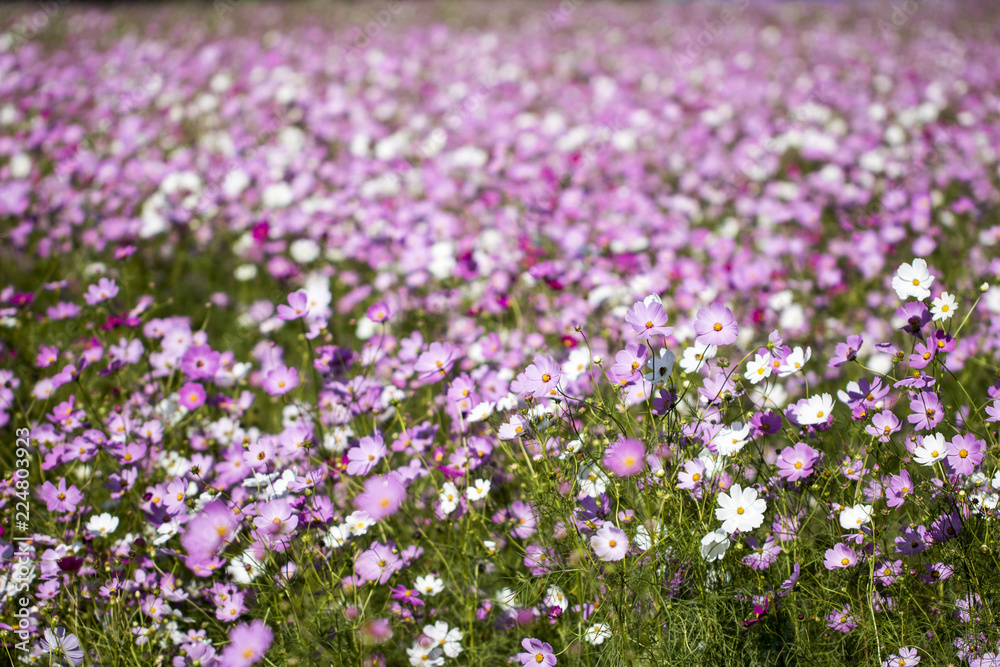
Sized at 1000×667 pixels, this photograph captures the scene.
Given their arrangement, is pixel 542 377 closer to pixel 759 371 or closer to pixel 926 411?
pixel 759 371

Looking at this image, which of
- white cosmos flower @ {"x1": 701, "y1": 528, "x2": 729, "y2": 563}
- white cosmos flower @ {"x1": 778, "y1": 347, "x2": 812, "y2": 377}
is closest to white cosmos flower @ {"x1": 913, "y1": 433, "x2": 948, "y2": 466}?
white cosmos flower @ {"x1": 778, "y1": 347, "x2": 812, "y2": 377}

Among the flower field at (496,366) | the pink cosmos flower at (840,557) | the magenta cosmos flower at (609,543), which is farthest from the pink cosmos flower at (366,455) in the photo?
the pink cosmos flower at (840,557)

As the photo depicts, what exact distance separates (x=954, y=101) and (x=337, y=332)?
5309 millimetres

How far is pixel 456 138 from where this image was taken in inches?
201

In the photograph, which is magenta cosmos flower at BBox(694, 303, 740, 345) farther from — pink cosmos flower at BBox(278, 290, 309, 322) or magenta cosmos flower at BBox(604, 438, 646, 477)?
pink cosmos flower at BBox(278, 290, 309, 322)

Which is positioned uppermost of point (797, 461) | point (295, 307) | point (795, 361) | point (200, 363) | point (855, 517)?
point (295, 307)

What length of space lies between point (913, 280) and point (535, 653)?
120cm

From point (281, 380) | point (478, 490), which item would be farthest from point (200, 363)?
point (478, 490)

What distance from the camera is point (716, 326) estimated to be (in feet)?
4.99

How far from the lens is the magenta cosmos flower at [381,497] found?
1.53 m

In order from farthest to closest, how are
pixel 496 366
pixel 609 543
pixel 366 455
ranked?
pixel 496 366 < pixel 366 455 < pixel 609 543

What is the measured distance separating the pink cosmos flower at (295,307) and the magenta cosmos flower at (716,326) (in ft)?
3.73

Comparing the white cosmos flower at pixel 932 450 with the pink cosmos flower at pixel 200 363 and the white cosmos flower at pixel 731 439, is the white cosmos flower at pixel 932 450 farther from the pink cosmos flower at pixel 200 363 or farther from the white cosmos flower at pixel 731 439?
the pink cosmos flower at pixel 200 363

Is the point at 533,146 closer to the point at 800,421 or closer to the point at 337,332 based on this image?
the point at 337,332
